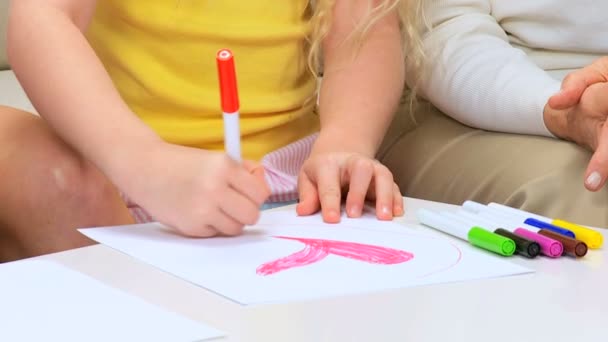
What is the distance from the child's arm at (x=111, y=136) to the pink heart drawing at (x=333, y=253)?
2.0 inches

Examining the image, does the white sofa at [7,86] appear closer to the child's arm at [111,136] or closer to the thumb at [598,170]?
the child's arm at [111,136]

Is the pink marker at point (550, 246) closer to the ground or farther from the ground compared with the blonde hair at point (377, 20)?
closer to the ground

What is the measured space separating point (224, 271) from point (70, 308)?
10cm

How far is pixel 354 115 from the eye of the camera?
0.94 meters

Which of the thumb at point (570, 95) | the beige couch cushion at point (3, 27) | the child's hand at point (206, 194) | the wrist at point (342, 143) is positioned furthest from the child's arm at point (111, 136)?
the beige couch cushion at point (3, 27)

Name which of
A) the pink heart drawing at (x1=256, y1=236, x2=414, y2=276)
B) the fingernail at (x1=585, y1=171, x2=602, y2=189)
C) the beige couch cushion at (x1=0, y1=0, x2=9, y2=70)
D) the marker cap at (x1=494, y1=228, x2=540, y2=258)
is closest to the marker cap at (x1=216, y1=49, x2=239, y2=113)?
the pink heart drawing at (x1=256, y1=236, x2=414, y2=276)

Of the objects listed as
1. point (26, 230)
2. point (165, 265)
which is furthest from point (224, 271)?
point (26, 230)

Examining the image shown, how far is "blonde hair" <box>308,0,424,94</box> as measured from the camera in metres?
1.01

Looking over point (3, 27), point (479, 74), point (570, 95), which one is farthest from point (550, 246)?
point (3, 27)

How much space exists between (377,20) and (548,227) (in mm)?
405

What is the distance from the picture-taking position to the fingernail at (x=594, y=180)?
2.56ft

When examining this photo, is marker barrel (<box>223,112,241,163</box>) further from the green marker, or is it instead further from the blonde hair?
the blonde hair

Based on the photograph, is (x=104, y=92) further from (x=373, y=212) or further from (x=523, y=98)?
(x=523, y=98)

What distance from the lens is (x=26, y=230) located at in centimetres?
78
